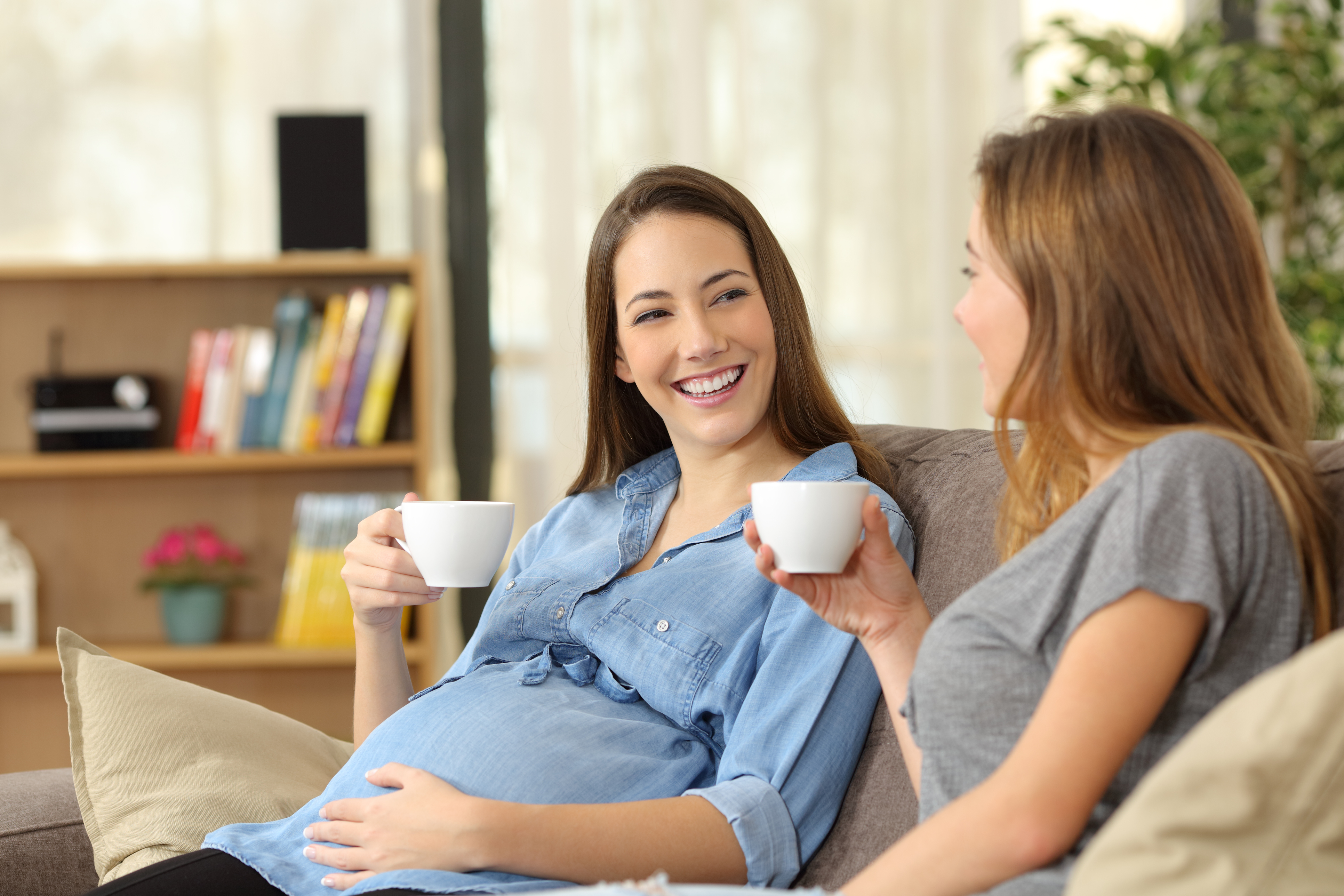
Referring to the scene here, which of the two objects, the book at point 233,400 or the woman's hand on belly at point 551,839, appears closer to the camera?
the woman's hand on belly at point 551,839

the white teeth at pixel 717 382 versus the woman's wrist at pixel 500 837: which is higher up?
the white teeth at pixel 717 382

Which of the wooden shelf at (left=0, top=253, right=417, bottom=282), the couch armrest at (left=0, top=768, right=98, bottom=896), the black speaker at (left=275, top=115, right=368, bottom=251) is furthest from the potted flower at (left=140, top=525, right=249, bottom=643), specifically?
the couch armrest at (left=0, top=768, right=98, bottom=896)

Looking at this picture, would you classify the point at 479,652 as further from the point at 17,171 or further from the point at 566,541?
the point at 17,171

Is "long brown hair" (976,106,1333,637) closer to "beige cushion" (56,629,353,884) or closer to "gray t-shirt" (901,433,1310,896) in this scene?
"gray t-shirt" (901,433,1310,896)

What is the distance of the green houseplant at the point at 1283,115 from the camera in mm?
2570

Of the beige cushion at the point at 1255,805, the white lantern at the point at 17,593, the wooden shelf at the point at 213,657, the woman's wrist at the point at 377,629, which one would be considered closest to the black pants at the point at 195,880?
the woman's wrist at the point at 377,629

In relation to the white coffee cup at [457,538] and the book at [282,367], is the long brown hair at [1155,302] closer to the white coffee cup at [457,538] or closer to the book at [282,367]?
the white coffee cup at [457,538]

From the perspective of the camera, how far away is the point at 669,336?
141 centimetres

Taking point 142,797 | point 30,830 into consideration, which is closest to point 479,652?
point 142,797

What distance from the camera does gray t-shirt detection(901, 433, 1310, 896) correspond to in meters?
0.79

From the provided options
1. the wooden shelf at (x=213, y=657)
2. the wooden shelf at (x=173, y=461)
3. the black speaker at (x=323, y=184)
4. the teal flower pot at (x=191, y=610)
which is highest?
the black speaker at (x=323, y=184)

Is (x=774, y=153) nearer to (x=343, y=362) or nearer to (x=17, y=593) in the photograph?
(x=343, y=362)

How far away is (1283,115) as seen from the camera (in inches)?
101

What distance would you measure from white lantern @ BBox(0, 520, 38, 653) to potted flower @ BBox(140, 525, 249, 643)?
26 cm
